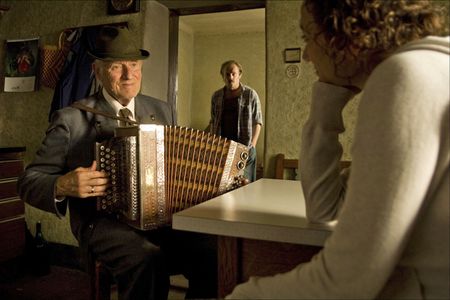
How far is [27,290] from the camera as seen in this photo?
2615 mm

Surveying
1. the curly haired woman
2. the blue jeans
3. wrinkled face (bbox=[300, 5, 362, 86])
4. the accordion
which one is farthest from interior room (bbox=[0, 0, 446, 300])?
the curly haired woman

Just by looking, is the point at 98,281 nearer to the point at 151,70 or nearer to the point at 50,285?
the point at 50,285

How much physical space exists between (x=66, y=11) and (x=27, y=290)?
203 cm

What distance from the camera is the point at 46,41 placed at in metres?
3.23

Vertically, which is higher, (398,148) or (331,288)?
(398,148)

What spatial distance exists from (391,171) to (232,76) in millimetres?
3415

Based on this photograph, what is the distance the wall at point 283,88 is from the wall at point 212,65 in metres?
3.17

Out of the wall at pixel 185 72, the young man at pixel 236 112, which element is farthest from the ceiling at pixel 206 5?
the wall at pixel 185 72

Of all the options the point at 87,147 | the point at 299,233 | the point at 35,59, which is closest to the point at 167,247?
the point at 87,147

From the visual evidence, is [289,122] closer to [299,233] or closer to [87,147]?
[87,147]

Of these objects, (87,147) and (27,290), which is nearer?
(87,147)

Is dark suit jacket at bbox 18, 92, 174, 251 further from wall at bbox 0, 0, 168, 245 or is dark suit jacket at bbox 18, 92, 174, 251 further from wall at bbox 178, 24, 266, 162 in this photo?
wall at bbox 178, 24, 266, 162

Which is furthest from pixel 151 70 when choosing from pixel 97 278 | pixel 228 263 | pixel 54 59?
pixel 228 263

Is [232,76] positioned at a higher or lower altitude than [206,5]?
lower
